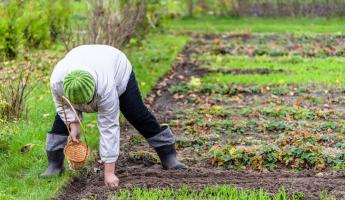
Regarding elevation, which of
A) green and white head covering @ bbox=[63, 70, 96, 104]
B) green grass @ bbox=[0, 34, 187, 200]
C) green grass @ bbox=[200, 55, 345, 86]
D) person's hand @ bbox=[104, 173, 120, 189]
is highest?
green and white head covering @ bbox=[63, 70, 96, 104]

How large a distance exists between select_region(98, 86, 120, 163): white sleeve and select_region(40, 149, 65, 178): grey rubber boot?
919 mm

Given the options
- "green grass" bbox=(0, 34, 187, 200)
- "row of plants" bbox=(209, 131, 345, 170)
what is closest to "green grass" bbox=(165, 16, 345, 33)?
"green grass" bbox=(0, 34, 187, 200)

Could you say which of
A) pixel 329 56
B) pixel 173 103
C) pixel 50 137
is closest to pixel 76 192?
pixel 50 137

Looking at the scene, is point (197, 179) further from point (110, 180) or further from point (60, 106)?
point (60, 106)

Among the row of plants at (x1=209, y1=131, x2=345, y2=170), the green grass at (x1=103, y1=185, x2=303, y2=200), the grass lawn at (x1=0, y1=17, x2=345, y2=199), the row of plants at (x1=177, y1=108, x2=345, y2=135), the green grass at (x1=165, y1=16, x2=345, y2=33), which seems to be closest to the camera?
the green grass at (x1=103, y1=185, x2=303, y2=200)

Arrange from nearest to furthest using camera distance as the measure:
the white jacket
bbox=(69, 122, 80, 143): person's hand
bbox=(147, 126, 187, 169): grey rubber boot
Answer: the white jacket, bbox=(69, 122, 80, 143): person's hand, bbox=(147, 126, 187, 169): grey rubber boot

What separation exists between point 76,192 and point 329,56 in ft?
32.4

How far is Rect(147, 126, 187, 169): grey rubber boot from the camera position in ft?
24.0

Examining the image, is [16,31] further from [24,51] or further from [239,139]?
[239,139]

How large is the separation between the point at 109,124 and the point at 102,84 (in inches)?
16.1

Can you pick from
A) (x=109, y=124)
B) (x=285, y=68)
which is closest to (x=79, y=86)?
(x=109, y=124)

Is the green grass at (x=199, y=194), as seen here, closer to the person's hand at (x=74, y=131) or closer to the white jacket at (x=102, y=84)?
the white jacket at (x=102, y=84)

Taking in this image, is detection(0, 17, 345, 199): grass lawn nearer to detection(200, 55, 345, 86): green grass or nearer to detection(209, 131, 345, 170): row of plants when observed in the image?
detection(200, 55, 345, 86): green grass

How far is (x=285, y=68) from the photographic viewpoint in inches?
556
